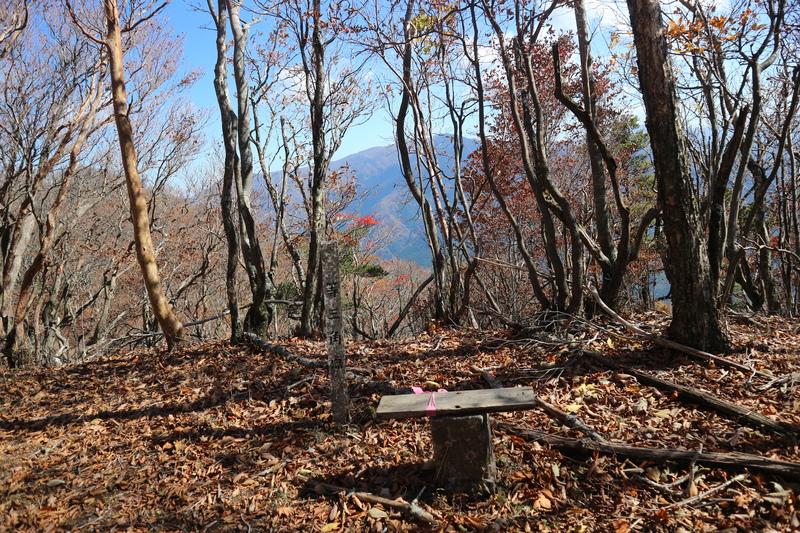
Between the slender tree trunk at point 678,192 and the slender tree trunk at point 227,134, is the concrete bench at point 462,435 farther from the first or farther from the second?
the slender tree trunk at point 227,134

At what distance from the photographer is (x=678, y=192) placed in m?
4.27

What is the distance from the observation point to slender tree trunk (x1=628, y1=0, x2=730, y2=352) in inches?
167

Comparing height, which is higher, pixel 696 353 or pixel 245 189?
pixel 245 189

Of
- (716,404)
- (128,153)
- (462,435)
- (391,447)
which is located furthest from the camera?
(128,153)

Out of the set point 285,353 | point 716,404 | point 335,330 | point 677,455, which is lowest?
point 677,455

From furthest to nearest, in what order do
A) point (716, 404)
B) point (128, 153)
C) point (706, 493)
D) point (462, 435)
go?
point (128, 153), point (716, 404), point (462, 435), point (706, 493)

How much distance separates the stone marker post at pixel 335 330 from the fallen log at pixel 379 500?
76cm

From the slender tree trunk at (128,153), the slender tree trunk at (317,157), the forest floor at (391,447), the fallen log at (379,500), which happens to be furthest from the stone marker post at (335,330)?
the slender tree trunk at (128,153)

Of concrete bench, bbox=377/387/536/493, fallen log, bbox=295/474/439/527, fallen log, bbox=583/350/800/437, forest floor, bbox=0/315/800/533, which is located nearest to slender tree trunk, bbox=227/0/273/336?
forest floor, bbox=0/315/800/533

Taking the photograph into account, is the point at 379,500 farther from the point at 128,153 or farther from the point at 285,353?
the point at 128,153

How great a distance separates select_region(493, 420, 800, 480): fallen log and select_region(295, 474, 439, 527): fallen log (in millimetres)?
1061

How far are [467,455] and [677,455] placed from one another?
1.31m

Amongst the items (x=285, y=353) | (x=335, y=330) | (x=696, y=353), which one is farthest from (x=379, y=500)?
(x=696, y=353)

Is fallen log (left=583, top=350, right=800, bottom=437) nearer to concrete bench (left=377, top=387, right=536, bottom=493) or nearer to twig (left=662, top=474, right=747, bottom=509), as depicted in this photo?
twig (left=662, top=474, right=747, bottom=509)
